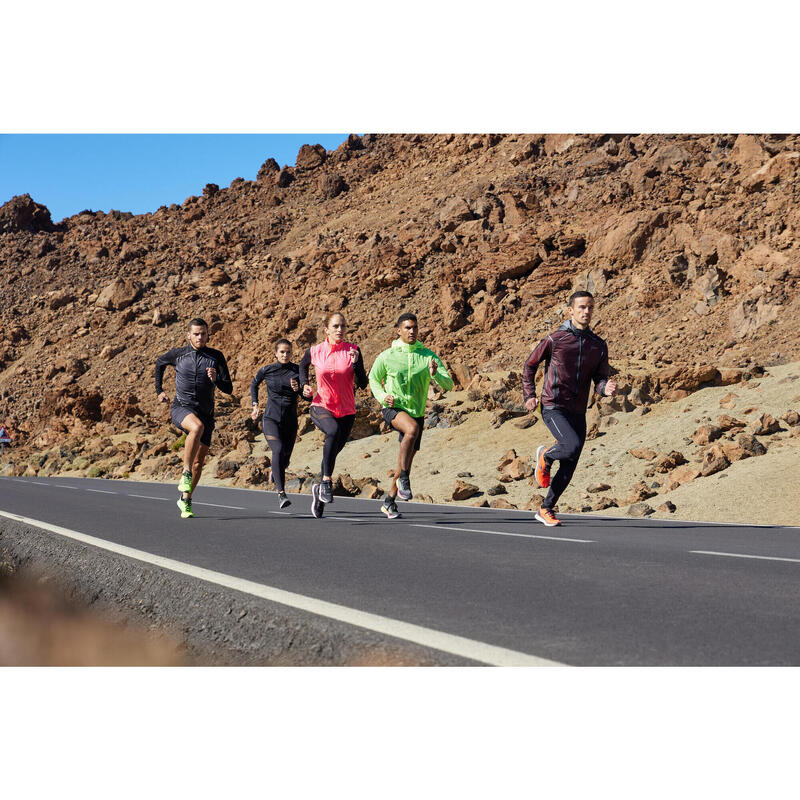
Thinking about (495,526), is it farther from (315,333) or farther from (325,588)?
(315,333)

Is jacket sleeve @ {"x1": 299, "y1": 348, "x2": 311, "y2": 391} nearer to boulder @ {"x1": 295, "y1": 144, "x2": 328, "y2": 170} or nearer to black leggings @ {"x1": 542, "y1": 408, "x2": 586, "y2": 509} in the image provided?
black leggings @ {"x1": 542, "y1": 408, "x2": 586, "y2": 509}

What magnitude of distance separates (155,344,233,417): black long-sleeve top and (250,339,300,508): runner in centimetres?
180

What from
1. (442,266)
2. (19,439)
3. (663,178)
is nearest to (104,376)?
(19,439)

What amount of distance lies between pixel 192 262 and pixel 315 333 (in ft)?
73.8

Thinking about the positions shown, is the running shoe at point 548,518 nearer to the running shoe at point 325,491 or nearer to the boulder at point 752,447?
the running shoe at point 325,491

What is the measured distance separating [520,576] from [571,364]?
3461 millimetres

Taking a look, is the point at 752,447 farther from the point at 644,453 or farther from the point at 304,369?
the point at 304,369

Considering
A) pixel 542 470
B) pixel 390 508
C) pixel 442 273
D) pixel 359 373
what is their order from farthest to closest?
pixel 442 273
pixel 390 508
pixel 359 373
pixel 542 470

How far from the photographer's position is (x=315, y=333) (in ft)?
124

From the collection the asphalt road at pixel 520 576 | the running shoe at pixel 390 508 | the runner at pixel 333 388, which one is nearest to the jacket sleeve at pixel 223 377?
the runner at pixel 333 388

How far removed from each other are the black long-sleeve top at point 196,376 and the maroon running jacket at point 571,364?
3.38m

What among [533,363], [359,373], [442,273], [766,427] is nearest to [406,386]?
[359,373]

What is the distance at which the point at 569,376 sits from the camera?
356 inches

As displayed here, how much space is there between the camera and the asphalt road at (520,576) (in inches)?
160
